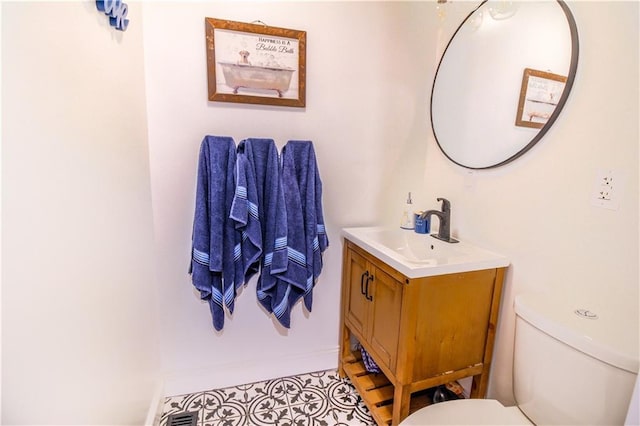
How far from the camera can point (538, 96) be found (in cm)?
120

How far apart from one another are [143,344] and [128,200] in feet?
2.10

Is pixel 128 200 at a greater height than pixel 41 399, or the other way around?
pixel 128 200

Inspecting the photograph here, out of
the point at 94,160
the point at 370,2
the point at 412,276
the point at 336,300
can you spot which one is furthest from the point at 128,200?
the point at 370,2

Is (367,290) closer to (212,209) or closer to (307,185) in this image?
(307,185)

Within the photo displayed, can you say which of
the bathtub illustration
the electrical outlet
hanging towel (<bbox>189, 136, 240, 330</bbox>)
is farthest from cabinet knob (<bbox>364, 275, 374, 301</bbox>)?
the bathtub illustration

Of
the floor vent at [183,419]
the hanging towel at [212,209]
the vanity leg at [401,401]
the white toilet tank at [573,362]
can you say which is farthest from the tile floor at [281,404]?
the white toilet tank at [573,362]

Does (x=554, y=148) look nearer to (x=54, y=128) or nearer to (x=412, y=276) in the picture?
(x=412, y=276)

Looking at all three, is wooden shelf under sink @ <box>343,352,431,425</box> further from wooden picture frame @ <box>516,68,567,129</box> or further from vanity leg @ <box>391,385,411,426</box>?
wooden picture frame @ <box>516,68,567,129</box>

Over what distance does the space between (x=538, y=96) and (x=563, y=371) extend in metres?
0.94

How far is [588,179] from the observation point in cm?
106

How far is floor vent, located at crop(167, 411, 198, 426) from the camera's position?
1.55m

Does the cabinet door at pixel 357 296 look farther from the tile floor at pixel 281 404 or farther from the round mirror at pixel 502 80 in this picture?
the round mirror at pixel 502 80

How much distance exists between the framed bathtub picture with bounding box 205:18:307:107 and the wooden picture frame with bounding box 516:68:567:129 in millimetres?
974

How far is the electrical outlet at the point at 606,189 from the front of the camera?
3.21ft
